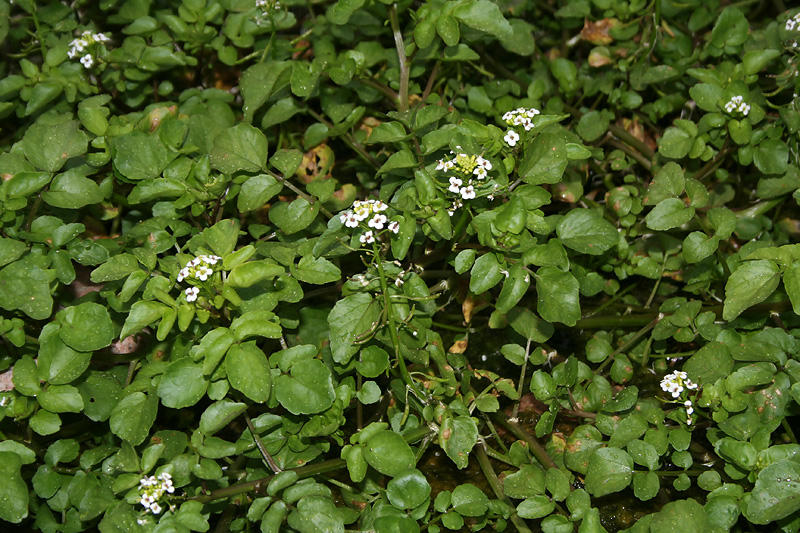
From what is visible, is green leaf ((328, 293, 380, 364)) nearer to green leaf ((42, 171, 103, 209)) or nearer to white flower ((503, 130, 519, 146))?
white flower ((503, 130, 519, 146))

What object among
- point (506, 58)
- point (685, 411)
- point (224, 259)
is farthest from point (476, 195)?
point (506, 58)

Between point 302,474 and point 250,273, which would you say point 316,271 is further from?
point 302,474

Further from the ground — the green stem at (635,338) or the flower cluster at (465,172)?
the flower cluster at (465,172)

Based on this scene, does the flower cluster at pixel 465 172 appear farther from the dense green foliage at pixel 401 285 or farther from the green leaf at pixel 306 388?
the green leaf at pixel 306 388

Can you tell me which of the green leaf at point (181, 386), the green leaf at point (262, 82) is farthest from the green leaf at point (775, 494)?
the green leaf at point (262, 82)

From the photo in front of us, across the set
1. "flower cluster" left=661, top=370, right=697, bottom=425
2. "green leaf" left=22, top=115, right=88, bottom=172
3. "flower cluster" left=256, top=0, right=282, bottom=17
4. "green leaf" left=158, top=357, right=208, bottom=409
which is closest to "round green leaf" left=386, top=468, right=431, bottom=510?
"green leaf" left=158, top=357, right=208, bottom=409

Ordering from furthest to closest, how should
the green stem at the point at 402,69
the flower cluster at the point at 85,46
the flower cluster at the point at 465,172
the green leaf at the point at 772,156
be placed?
1. the flower cluster at the point at 85,46
2. the green stem at the point at 402,69
3. the green leaf at the point at 772,156
4. the flower cluster at the point at 465,172

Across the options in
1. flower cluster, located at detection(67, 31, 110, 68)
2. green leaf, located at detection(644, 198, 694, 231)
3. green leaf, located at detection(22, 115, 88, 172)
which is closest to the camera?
green leaf, located at detection(644, 198, 694, 231)
